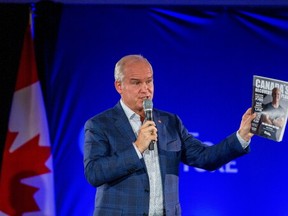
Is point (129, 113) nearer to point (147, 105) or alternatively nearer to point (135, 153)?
point (147, 105)

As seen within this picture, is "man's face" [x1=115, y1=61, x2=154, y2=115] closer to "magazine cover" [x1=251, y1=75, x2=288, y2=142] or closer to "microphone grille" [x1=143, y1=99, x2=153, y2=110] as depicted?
"microphone grille" [x1=143, y1=99, x2=153, y2=110]

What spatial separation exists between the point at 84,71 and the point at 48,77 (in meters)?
0.33

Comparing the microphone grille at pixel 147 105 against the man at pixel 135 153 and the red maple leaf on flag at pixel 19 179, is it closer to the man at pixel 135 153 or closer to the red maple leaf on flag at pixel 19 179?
the man at pixel 135 153

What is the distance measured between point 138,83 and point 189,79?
2020mm

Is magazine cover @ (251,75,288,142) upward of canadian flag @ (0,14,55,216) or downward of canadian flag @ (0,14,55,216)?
upward

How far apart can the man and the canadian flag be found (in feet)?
6.82

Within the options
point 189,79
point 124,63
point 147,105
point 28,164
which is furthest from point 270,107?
point 28,164

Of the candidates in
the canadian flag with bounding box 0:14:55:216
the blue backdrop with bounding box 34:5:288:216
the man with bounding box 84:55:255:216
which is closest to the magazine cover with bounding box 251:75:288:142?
the man with bounding box 84:55:255:216

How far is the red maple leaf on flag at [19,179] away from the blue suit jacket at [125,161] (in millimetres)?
2108

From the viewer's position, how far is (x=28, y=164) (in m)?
4.27

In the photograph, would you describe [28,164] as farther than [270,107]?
Yes

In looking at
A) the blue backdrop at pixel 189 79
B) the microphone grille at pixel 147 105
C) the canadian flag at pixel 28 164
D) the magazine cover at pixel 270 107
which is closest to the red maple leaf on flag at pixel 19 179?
the canadian flag at pixel 28 164

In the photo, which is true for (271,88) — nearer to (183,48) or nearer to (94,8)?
(183,48)

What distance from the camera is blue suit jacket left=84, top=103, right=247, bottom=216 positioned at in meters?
2.10
